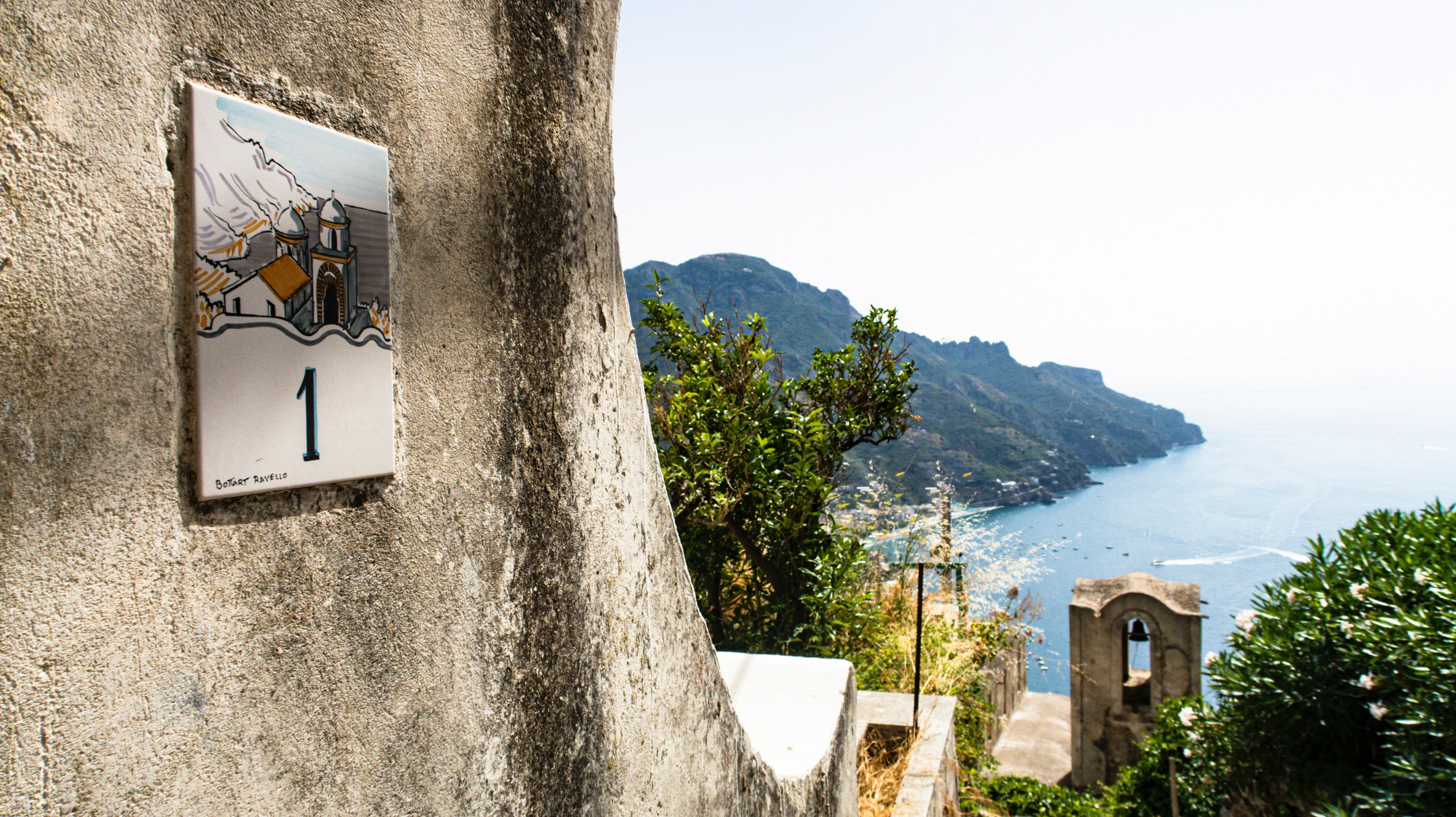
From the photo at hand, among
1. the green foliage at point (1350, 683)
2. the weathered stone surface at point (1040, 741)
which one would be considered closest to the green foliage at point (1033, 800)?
the green foliage at point (1350, 683)

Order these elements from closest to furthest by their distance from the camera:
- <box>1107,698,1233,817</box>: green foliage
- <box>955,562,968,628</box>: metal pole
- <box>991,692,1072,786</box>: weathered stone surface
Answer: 1. <box>1107,698,1233,817</box>: green foliage
2. <box>955,562,968,628</box>: metal pole
3. <box>991,692,1072,786</box>: weathered stone surface

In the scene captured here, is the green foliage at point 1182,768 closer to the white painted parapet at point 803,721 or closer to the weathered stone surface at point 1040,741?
the white painted parapet at point 803,721

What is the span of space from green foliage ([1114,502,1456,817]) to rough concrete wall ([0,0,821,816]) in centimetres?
462

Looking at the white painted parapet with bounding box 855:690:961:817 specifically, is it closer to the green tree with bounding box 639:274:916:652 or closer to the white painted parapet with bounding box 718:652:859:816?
the green tree with bounding box 639:274:916:652

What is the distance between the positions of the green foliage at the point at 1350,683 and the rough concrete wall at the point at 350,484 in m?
4.62

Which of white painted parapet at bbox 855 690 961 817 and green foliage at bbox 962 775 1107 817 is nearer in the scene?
white painted parapet at bbox 855 690 961 817

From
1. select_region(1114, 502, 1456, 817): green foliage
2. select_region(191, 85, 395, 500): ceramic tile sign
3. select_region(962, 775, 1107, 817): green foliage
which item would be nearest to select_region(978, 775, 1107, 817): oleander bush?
select_region(962, 775, 1107, 817): green foliage

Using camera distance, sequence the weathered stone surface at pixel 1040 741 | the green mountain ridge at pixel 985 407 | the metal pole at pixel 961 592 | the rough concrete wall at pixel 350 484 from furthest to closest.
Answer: the green mountain ridge at pixel 985 407 → the weathered stone surface at pixel 1040 741 → the metal pole at pixel 961 592 → the rough concrete wall at pixel 350 484

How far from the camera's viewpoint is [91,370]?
72cm

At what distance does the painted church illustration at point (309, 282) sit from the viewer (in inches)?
33.7

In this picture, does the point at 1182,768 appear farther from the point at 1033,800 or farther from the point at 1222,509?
the point at 1222,509

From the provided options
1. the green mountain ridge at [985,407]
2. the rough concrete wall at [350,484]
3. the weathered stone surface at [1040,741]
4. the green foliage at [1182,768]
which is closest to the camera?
the rough concrete wall at [350,484]

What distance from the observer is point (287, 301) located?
2.91ft

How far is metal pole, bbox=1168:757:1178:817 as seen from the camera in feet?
20.9
